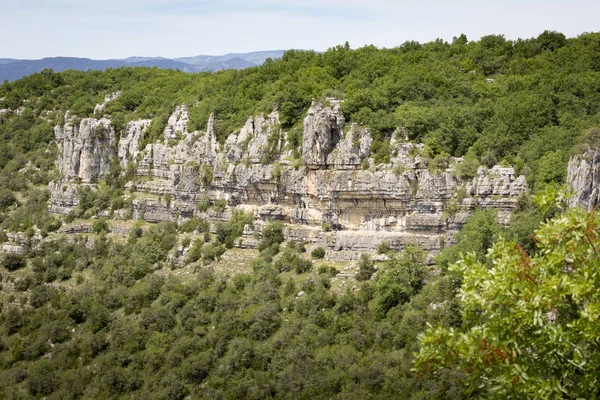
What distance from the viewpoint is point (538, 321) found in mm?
16578

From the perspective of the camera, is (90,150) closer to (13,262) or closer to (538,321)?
(13,262)

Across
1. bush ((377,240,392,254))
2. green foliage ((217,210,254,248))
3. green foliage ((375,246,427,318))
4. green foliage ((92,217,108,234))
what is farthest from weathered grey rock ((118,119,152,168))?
green foliage ((375,246,427,318))

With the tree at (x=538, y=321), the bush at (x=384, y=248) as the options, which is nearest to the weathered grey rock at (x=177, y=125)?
the bush at (x=384, y=248)

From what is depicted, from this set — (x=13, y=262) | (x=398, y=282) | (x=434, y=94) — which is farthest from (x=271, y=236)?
(x=13, y=262)

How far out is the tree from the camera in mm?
16578

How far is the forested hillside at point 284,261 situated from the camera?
4375 cm

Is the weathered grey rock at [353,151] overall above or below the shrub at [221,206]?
above

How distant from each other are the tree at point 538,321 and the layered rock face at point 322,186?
2917 cm

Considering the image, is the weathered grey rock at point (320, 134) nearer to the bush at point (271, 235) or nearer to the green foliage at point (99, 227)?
the bush at point (271, 235)

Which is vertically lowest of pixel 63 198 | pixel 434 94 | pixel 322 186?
pixel 63 198

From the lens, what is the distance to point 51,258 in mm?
65438

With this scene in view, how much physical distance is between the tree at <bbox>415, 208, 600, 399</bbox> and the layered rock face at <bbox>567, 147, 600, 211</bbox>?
24.7 metres

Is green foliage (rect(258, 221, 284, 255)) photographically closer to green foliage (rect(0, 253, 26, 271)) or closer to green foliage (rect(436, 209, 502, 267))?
green foliage (rect(436, 209, 502, 267))

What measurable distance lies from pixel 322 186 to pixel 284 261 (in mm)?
5041
